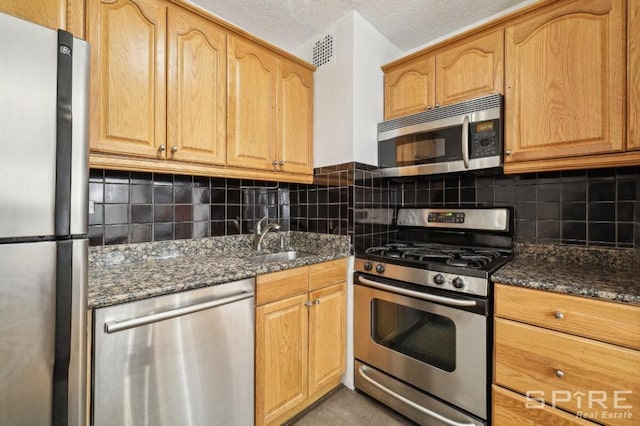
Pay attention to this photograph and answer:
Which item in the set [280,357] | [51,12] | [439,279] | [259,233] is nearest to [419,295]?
[439,279]

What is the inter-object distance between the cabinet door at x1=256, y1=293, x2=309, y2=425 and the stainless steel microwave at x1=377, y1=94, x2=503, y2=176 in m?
1.13

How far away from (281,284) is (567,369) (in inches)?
51.2

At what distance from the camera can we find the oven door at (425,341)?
1376 mm

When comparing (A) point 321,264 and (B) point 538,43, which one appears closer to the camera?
(B) point 538,43

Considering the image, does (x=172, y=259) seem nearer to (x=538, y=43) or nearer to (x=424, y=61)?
(x=424, y=61)

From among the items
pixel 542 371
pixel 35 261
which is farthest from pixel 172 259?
pixel 542 371

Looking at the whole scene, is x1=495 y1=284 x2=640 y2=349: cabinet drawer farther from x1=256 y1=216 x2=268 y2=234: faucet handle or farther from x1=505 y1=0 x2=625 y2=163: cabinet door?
x1=256 y1=216 x2=268 y2=234: faucet handle

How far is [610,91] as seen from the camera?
51.6 inches

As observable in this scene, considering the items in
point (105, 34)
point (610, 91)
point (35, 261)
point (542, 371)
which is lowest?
point (542, 371)

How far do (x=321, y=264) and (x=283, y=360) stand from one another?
22.2 inches

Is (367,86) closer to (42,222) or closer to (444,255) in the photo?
(444,255)

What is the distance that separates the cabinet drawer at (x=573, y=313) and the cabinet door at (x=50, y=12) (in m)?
2.18

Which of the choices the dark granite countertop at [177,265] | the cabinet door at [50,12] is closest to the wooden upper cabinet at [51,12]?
the cabinet door at [50,12]

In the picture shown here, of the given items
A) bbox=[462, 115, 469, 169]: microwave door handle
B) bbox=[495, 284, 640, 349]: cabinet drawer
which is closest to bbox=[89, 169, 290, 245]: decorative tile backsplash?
bbox=[462, 115, 469, 169]: microwave door handle
